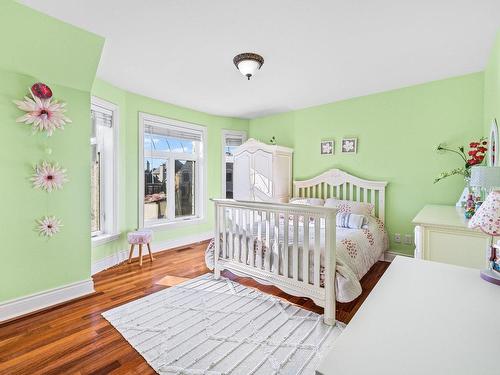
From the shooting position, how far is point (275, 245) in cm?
239

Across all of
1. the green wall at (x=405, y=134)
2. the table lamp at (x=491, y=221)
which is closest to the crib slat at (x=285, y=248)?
the table lamp at (x=491, y=221)

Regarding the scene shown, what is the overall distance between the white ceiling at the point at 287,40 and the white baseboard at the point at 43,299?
232 centimetres

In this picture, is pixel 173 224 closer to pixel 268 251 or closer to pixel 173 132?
pixel 173 132

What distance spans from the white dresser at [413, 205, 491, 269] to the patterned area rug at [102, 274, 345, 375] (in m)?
0.94

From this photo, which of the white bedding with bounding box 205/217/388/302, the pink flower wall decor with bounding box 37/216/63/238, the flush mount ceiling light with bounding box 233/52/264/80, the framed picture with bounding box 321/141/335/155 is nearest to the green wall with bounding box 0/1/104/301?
the pink flower wall decor with bounding box 37/216/63/238

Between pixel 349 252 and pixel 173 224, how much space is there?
2832 millimetres

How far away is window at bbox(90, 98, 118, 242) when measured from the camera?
10.9 ft

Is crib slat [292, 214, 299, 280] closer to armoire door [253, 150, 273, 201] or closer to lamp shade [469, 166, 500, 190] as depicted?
lamp shade [469, 166, 500, 190]

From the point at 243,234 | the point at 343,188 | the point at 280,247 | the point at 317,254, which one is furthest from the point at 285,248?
the point at 343,188

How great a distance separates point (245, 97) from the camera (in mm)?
3805

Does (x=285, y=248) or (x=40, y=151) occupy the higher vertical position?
(x=40, y=151)

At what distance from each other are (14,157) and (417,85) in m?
4.46

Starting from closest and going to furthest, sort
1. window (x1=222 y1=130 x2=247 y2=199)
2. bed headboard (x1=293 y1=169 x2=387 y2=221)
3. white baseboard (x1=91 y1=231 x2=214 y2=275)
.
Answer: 1. white baseboard (x1=91 y1=231 x2=214 y2=275)
2. bed headboard (x1=293 y1=169 x2=387 y2=221)
3. window (x1=222 y1=130 x2=247 y2=199)

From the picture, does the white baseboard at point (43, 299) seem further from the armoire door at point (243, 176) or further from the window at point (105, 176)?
the armoire door at point (243, 176)
